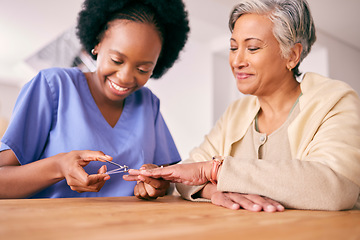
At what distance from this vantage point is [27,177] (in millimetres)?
1247

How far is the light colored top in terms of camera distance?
104 centimetres

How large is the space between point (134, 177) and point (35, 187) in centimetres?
39

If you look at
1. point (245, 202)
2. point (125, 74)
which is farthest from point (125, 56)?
point (245, 202)

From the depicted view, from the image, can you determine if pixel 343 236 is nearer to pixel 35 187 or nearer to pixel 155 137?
pixel 35 187

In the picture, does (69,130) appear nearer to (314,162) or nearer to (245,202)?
(245,202)

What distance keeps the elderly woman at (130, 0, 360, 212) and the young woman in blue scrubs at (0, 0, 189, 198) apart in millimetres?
233

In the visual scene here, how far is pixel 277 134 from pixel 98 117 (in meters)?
0.84

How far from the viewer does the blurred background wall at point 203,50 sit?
4.23 metres

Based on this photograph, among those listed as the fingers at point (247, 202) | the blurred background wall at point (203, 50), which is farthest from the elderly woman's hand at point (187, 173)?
the blurred background wall at point (203, 50)

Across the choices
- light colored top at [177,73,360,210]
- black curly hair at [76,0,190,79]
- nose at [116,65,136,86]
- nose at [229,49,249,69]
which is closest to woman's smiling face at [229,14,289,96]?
nose at [229,49,249,69]

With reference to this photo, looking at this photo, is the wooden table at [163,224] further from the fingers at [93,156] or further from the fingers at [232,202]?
the fingers at [93,156]

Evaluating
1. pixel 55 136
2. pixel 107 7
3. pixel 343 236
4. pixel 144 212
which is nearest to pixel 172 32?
pixel 107 7

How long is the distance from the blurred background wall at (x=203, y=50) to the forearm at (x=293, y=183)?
311cm

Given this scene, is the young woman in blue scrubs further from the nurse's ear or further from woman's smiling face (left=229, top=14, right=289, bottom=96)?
the nurse's ear
